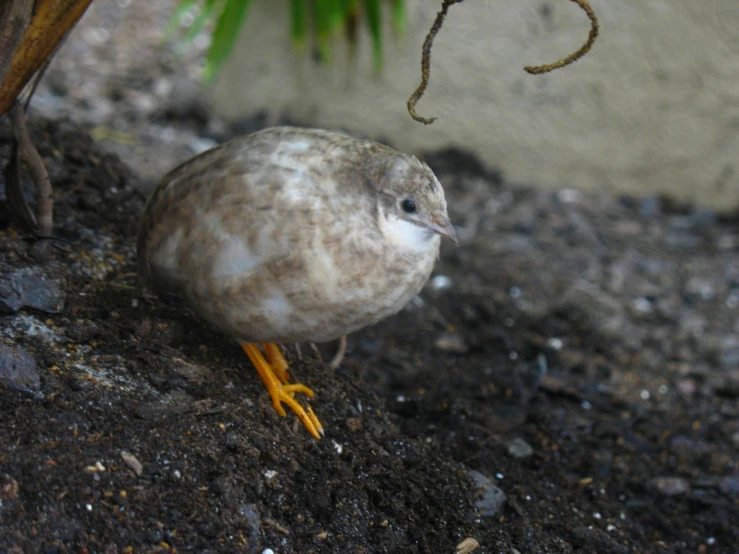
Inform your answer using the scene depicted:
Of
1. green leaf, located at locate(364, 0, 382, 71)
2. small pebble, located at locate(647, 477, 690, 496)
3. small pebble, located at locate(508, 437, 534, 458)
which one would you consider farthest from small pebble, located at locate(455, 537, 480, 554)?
green leaf, located at locate(364, 0, 382, 71)

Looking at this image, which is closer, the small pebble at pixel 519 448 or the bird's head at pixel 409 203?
the bird's head at pixel 409 203

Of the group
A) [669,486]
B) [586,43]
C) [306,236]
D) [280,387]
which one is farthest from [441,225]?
[669,486]

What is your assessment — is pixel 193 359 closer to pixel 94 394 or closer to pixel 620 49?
pixel 94 394

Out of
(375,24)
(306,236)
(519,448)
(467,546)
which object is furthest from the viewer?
(375,24)

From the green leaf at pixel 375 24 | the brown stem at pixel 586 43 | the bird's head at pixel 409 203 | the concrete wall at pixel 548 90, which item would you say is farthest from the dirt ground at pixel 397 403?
the brown stem at pixel 586 43

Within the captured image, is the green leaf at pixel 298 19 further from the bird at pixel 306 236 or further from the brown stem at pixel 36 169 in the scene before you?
the bird at pixel 306 236

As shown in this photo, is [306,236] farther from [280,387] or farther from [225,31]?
[225,31]
